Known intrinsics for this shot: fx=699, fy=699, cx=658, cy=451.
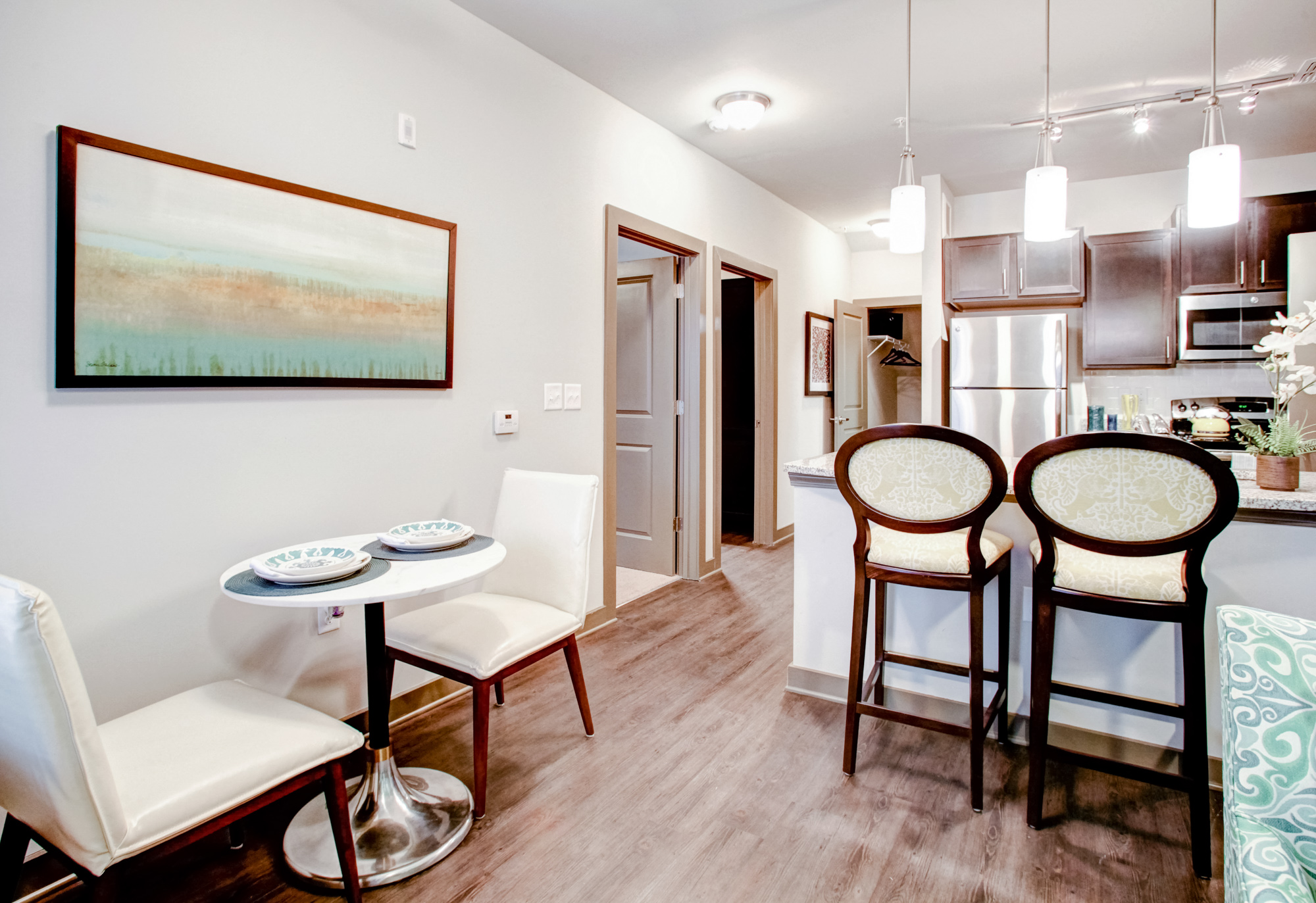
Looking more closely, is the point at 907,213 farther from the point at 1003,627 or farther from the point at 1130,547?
the point at 1003,627

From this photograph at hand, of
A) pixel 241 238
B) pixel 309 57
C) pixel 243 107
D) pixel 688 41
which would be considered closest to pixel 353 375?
pixel 241 238

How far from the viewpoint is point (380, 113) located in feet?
7.66

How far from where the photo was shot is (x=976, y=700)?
191cm

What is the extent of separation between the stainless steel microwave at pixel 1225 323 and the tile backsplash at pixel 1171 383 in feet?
0.63

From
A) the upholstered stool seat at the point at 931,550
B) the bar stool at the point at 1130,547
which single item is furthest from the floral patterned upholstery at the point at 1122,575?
the upholstered stool seat at the point at 931,550

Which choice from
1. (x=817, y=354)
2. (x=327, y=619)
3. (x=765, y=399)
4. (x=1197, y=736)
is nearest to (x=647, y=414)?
(x=765, y=399)

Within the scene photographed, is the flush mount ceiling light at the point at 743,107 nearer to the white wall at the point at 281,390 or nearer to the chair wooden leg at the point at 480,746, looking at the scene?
the white wall at the point at 281,390

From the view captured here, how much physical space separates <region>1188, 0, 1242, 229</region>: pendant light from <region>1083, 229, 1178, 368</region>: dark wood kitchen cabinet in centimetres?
287

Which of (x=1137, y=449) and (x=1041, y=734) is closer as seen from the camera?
(x=1137, y=449)

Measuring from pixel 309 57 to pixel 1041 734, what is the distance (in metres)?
2.84

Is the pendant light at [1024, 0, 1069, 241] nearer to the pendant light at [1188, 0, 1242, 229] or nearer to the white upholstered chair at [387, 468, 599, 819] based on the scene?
the pendant light at [1188, 0, 1242, 229]

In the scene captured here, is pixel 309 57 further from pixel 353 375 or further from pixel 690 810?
pixel 690 810

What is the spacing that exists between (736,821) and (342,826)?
3.24 feet

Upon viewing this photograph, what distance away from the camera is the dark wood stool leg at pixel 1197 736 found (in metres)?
1.66
